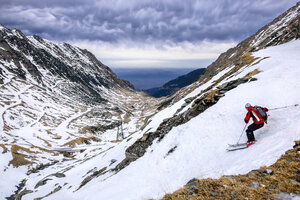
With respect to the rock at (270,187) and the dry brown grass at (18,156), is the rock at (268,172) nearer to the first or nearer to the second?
the rock at (270,187)

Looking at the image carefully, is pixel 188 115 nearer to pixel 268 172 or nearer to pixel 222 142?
pixel 222 142

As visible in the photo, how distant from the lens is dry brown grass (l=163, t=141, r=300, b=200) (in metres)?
6.83

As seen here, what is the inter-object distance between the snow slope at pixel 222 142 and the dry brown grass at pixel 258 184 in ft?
3.37

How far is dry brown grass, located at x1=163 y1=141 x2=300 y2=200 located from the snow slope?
103 cm

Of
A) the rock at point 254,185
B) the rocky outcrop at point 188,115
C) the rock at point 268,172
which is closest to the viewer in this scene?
the rock at point 254,185

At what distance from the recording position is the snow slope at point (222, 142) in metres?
11.0

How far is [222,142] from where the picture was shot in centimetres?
1551

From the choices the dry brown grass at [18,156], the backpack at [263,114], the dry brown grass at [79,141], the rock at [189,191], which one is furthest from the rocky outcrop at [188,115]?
the dry brown grass at [79,141]

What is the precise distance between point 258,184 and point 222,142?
27.4 ft

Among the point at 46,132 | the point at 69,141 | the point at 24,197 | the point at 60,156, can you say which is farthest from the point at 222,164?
the point at 46,132

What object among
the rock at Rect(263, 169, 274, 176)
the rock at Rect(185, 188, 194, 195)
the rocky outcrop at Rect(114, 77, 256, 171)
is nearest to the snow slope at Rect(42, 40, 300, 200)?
the rock at Rect(263, 169, 274, 176)

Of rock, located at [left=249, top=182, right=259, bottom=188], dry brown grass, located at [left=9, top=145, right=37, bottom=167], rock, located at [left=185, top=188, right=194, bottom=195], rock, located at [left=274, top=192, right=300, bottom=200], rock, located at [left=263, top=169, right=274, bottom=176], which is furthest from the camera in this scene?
dry brown grass, located at [left=9, top=145, right=37, bottom=167]

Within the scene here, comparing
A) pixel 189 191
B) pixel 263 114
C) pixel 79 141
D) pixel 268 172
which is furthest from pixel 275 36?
pixel 79 141

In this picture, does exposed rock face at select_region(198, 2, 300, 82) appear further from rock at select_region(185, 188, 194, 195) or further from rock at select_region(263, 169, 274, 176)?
rock at select_region(185, 188, 194, 195)
